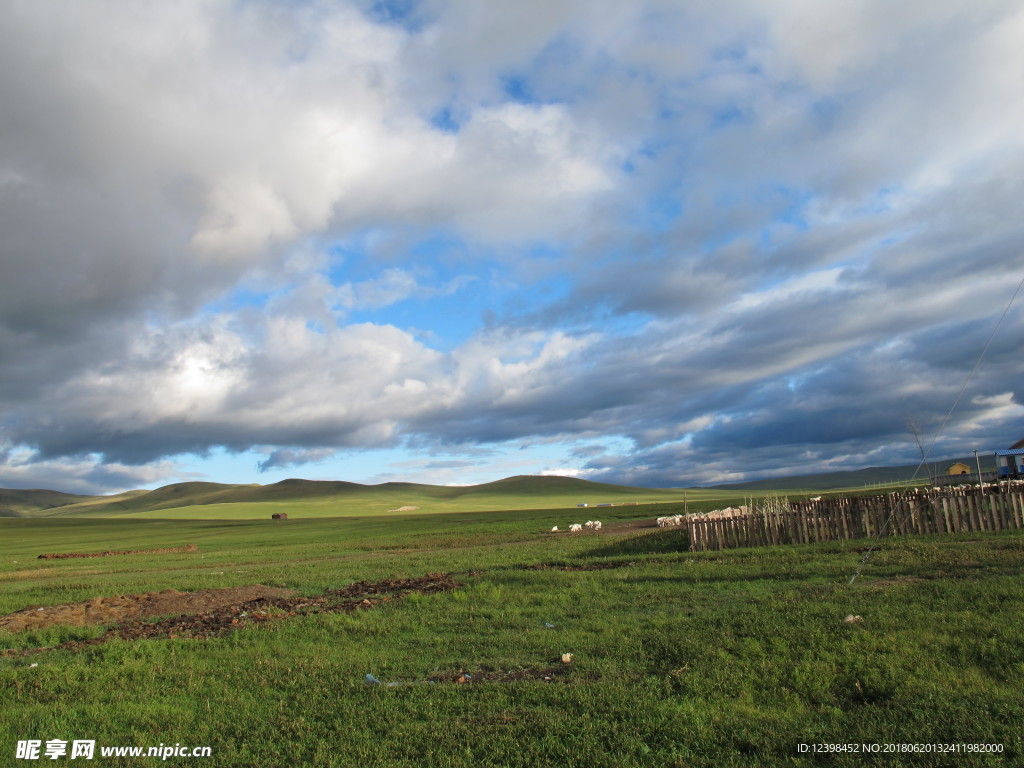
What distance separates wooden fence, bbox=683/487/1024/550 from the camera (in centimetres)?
1942

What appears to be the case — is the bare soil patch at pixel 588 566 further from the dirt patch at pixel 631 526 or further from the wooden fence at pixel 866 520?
the dirt patch at pixel 631 526

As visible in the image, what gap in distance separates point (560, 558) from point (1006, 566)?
1388 cm

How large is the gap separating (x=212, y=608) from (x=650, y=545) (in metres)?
15.4

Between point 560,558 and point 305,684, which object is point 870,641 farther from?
point 560,558

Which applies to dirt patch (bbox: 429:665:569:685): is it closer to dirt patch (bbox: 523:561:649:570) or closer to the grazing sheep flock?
dirt patch (bbox: 523:561:649:570)

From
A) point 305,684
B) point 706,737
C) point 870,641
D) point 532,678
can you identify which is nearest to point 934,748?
point 706,737

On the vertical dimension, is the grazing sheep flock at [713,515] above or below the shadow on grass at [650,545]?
above

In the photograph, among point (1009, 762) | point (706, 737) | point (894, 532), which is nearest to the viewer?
point (1009, 762)

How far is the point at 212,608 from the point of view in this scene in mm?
15695

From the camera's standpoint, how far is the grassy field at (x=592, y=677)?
20.1ft

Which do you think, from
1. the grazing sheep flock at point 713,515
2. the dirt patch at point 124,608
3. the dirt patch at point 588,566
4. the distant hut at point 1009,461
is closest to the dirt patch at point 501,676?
the dirt patch at point 124,608

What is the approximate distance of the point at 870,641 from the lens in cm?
841

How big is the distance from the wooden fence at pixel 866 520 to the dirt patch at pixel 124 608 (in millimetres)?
13814

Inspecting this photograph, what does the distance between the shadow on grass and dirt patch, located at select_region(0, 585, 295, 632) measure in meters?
12.0
